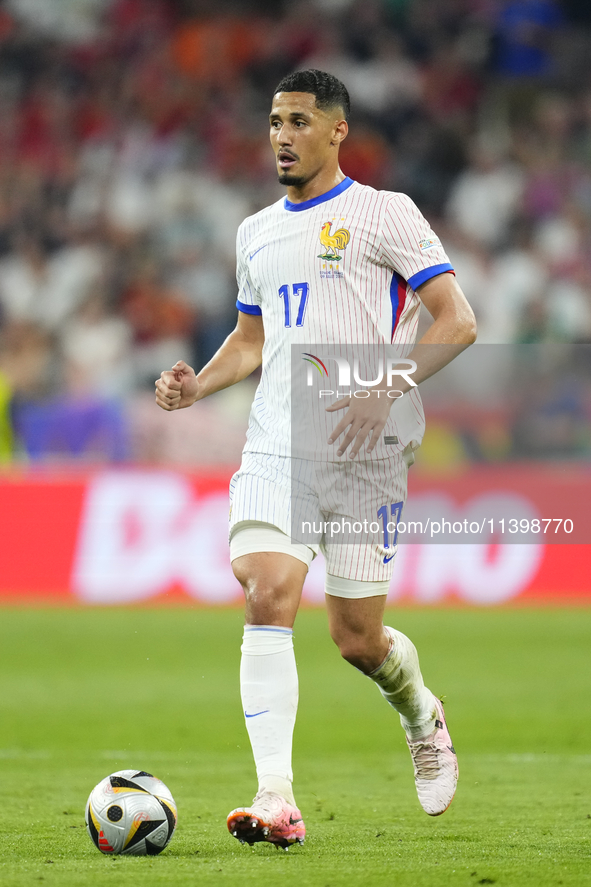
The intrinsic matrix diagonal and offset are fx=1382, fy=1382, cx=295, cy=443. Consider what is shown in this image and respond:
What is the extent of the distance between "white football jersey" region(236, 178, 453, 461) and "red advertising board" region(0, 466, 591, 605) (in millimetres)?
6644

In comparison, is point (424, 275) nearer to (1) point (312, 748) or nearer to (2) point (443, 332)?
(2) point (443, 332)

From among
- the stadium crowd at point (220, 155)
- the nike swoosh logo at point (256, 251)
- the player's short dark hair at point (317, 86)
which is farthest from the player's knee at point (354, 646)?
the stadium crowd at point (220, 155)

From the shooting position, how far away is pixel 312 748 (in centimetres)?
705

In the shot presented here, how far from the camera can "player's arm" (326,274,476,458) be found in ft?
13.9

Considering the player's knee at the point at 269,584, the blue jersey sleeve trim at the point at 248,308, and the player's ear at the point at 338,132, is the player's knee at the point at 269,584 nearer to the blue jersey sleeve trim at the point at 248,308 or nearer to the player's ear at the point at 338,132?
the blue jersey sleeve trim at the point at 248,308

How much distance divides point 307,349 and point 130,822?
63.2 inches

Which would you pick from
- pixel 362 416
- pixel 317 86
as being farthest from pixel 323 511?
pixel 317 86

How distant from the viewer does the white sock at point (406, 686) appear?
4.78 metres

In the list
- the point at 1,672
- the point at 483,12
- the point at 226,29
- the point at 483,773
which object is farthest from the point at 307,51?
the point at 483,773

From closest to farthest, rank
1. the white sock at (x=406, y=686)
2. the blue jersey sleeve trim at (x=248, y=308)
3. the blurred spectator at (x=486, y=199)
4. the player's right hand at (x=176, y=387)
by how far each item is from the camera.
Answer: the player's right hand at (x=176, y=387)
the white sock at (x=406, y=686)
the blue jersey sleeve trim at (x=248, y=308)
the blurred spectator at (x=486, y=199)

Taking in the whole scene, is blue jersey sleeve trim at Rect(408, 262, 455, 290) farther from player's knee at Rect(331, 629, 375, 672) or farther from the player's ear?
player's knee at Rect(331, 629, 375, 672)

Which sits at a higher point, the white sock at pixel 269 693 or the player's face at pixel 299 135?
the player's face at pixel 299 135

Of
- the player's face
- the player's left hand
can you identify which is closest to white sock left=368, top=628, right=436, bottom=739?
the player's left hand

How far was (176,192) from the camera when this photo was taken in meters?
16.0
